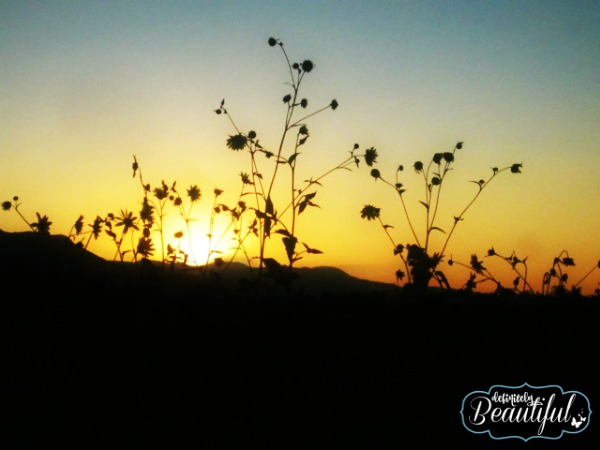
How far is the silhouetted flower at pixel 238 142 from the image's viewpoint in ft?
17.9

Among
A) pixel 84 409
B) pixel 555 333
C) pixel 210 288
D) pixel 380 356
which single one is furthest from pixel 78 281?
pixel 555 333

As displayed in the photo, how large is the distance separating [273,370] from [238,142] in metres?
3.47

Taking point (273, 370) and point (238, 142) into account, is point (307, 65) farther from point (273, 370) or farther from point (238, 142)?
point (273, 370)

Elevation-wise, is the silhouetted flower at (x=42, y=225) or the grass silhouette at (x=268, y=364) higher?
the silhouetted flower at (x=42, y=225)

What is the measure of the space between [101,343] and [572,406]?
2088 millimetres

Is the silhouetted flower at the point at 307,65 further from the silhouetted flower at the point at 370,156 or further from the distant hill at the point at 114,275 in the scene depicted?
the distant hill at the point at 114,275

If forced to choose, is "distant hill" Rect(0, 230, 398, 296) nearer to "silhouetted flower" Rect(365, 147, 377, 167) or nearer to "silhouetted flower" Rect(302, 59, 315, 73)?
"silhouetted flower" Rect(365, 147, 377, 167)

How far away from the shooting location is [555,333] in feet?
8.84

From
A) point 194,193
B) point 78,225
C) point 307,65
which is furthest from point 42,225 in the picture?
point 307,65

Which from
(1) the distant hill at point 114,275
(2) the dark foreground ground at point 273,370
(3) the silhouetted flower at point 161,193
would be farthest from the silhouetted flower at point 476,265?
(3) the silhouetted flower at point 161,193

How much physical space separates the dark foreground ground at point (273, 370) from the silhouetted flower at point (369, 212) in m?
2.88

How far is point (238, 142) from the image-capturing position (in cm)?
547

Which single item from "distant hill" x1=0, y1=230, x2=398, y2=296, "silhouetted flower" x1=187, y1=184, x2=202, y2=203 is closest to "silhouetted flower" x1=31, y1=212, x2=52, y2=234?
"distant hill" x1=0, y1=230, x2=398, y2=296

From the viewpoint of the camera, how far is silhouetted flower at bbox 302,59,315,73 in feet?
17.3
